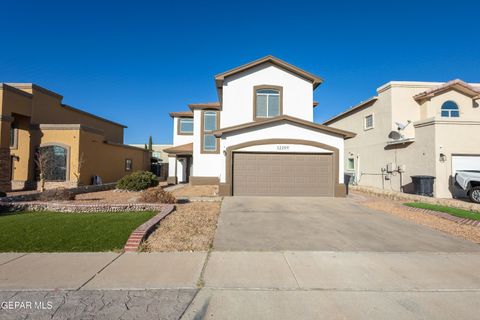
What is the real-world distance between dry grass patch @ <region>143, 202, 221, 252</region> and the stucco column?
481 inches

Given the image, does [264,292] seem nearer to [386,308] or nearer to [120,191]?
[386,308]

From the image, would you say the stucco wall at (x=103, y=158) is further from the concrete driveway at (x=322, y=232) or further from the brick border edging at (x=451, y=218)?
the brick border edging at (x=451, y=218)

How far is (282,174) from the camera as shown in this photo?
14.2 metres

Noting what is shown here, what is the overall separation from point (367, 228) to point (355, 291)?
4.32 m

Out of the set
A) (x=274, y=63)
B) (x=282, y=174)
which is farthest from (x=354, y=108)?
(x=282, y=174)

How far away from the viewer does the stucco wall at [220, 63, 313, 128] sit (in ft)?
56.4

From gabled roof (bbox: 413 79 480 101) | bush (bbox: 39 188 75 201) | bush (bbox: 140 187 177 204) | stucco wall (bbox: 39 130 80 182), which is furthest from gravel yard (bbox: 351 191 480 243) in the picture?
stucco wall (bbox: 39 130 80 182)

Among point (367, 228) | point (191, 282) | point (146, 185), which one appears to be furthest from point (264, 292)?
point (146, 185)

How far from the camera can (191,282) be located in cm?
413

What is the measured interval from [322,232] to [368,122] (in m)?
16.8

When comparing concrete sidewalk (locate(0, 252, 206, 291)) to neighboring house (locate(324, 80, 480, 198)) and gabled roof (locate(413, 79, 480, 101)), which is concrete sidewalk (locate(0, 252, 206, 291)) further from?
gabled roof (locate(413, 79, 480, 101))

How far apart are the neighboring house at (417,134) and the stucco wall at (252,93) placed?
5900 mm

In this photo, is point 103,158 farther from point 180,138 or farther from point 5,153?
point 180,138

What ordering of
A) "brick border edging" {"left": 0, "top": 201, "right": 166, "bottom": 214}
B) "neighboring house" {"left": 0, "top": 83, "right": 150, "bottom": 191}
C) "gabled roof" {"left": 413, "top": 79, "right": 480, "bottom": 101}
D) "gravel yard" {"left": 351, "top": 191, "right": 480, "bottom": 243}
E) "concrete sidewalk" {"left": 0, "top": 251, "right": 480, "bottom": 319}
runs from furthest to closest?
1. "gabled roof" {"left": 413, "top": 79, "right": 480, "bottom": 101}
2. "neighboring house" {"left": 0, "top": 83, "right": 150, "bottom": 191}
3. "brick border edging" {"left": 0, "top": 201, "right": 166, "bottom": 214}
4. "gravel yard" {"left": 351, "top": 191, "right": 480, "bottom": 243}
5. "concrete sidewalk" {"left": 0, "top": 251, "right": 480, "bottom": 319}
